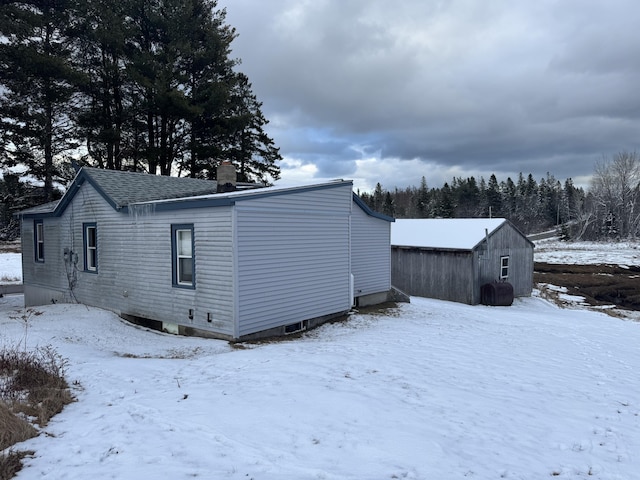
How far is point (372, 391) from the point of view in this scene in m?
6.62

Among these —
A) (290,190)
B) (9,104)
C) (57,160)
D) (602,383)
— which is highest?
(9,104)

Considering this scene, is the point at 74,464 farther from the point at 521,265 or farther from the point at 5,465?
the point at 521,265

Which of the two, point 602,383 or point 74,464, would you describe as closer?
point 74,464

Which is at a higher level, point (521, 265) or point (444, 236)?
point (444, 236)

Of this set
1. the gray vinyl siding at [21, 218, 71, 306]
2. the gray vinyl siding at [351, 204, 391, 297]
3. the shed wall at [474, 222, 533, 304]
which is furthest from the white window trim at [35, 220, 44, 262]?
the shed wall at [474, 222, 533, 304]

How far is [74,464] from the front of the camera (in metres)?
4.25

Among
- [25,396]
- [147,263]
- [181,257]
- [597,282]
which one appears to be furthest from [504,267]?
[25,396]

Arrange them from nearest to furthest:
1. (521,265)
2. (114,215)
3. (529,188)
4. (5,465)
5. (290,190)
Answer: (5,465) → (290,190) → (114,215) → (521,265) → (529,188)

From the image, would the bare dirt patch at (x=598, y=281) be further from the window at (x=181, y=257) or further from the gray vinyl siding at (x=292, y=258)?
the window at (x=181, y=257)

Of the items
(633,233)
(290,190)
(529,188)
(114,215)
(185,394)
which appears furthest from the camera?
(529,188)

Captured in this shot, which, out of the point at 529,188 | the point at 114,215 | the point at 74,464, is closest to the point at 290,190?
the point at 114,215

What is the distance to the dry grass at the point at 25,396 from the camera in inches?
179

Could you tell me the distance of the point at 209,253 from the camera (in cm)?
1027

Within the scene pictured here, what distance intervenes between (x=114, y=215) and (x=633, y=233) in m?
73.5
